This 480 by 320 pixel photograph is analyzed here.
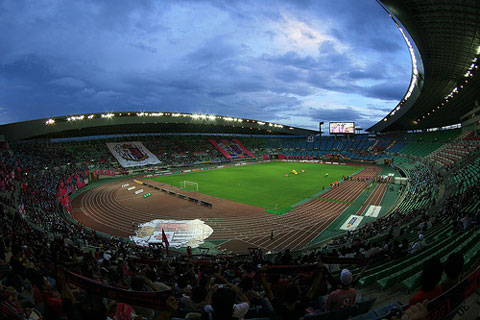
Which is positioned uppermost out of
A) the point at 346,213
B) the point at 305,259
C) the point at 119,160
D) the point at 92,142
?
the point at 92,142

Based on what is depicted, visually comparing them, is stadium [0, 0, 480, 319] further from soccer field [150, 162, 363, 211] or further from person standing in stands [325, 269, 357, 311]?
soccer field [150, 162, 363, 211]

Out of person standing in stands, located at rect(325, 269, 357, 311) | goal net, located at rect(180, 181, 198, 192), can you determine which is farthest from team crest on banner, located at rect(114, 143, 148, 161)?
person standing in stands, located at rect(325, 269, 357, 311)

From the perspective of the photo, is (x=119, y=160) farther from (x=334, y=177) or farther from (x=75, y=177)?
(x=334, y=177)

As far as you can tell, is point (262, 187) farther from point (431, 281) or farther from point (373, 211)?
point (431, 281)

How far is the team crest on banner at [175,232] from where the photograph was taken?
19078 mm

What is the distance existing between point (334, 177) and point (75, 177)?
4397 cm

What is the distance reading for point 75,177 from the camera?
38.3 m

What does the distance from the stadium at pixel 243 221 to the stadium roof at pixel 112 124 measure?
30 centimetres

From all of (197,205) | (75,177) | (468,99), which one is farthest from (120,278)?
(468,99)

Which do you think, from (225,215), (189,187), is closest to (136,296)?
(225,215)

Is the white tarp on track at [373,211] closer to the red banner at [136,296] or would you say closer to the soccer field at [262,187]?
the soccer field at [262,187]

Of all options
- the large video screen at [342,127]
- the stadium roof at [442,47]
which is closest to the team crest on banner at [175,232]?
the stadium roof at [442,47]

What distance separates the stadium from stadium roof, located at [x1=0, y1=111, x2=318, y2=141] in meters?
0.30

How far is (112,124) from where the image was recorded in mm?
49125
